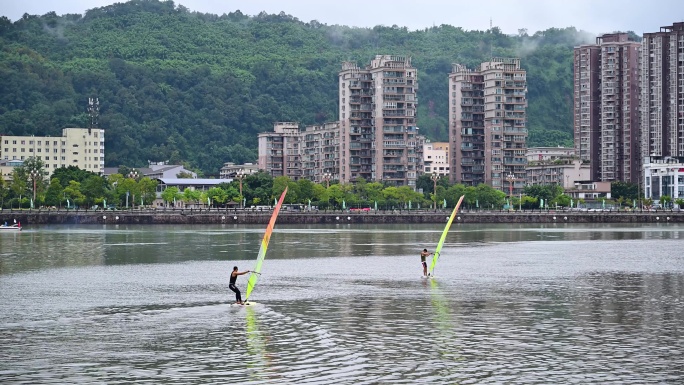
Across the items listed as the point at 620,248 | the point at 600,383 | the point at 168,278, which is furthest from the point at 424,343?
the point at 620,248

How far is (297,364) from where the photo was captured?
3033cm

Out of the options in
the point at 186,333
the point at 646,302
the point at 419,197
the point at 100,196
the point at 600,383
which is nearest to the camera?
the point at 600,383

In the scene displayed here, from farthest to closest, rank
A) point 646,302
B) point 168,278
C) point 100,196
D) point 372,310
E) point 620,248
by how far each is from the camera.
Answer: point 100,196 < point 620,248 < point 168,278 < point 646,302 < point 372,310

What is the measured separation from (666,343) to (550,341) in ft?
12.1

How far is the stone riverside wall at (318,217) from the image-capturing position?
158 m

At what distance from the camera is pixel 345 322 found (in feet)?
126

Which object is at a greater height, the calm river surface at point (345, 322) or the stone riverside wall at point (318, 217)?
the stone riverside wall at point (318, 217)

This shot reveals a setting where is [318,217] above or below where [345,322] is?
above

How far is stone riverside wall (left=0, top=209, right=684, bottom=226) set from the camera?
15838 cm

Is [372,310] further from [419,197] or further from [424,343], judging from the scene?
[419,197]

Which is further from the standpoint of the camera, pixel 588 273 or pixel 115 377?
pixel 588 273

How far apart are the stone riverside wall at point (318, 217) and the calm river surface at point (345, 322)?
289 ft

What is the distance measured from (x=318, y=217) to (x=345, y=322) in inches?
5104

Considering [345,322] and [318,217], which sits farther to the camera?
[318,217]
